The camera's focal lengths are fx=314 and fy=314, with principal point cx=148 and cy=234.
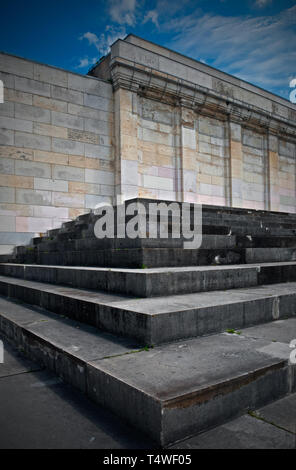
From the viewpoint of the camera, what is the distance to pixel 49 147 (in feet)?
38.5

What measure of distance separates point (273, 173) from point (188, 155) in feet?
21.3

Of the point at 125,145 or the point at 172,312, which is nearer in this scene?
the point at 172,312

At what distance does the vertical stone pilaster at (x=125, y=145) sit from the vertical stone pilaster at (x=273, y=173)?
8930mm

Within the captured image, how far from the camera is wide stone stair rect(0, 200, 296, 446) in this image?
6.54 ft

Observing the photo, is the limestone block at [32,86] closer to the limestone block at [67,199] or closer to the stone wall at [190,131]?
the stone wall at [190,131]

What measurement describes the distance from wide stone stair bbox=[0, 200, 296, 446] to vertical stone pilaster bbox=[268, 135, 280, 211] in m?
12.9

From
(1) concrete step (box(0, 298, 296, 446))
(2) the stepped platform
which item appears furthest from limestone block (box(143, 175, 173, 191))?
(1) concrete step (box(0, 298, 296, 446))

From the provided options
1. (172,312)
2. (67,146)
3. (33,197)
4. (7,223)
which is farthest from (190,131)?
(172,312)

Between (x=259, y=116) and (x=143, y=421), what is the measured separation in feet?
61.0

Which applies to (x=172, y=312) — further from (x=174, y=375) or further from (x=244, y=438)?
(x=244, y=438)

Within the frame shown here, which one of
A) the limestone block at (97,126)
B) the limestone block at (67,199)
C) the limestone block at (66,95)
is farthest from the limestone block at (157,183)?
the limestone block at (66,95)

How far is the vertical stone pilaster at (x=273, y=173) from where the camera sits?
59.1ft
